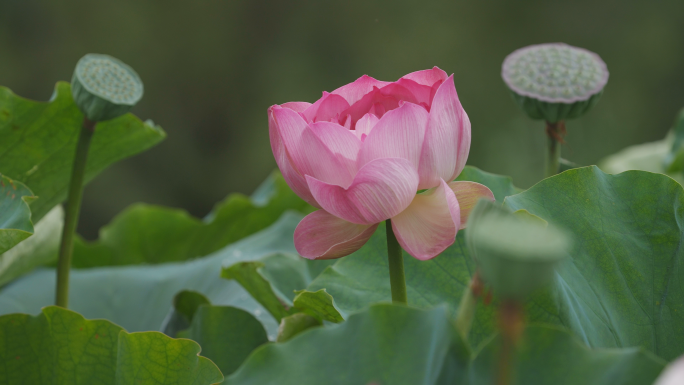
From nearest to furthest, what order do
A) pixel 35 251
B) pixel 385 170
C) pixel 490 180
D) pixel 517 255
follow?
1. pixel 517 255
2. pixel 385 170
3. pixel 490 180
4. pixel 35 251

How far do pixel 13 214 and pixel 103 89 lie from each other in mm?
109

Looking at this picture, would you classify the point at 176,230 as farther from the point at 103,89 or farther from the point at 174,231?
the point at 103,89

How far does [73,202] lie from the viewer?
1.54 ft

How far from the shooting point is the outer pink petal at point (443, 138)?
1.02 ft

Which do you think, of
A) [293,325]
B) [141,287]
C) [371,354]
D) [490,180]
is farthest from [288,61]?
[371,354]

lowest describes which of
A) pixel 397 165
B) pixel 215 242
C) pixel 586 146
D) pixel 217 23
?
pixel 586 146

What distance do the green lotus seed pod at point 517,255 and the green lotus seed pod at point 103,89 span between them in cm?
34

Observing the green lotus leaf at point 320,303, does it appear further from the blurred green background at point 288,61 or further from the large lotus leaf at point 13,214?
the blurred green background at point 288,61

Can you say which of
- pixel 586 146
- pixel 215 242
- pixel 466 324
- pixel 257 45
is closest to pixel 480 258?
pixel 466 324

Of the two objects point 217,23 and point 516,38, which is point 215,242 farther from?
point 516,38

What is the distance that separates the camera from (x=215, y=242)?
92 centimetres

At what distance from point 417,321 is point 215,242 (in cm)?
68

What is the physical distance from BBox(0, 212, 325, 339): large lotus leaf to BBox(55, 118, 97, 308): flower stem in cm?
18

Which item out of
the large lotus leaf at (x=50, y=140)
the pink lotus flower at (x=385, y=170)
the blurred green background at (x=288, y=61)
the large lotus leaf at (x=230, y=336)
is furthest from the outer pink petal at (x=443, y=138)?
the blurred green background at (x=288, y=61)
